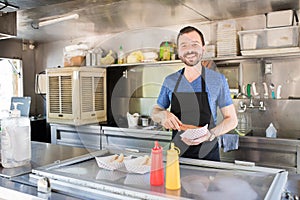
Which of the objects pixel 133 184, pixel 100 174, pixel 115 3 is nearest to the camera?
pixel 133 184

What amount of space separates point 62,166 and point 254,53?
86.7 inches

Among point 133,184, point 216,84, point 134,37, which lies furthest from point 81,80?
point 133,184

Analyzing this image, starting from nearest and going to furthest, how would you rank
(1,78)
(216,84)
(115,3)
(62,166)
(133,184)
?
(133,184), (62,166), (216,84), (115,3), (1,78)

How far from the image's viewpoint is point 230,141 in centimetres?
268

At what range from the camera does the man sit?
187 cm

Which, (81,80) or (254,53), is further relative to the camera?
(81,80)

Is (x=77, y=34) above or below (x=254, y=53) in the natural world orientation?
above

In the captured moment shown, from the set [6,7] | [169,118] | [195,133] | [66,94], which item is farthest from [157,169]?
[66,94]

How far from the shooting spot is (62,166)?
1389 millimetres

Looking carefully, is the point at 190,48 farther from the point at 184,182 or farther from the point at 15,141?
the point at 15,141

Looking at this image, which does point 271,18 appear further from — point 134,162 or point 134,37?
point 134,162

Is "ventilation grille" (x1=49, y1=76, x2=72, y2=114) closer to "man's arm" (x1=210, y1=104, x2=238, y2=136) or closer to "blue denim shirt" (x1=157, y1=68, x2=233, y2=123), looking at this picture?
"blue denim shirt" (x1=157, y1=68, x2=233, y2=123)

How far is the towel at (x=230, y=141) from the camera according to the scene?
267cm

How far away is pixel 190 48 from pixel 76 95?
2.08m
